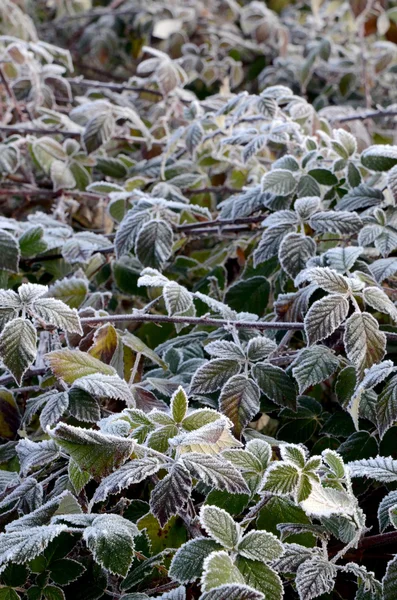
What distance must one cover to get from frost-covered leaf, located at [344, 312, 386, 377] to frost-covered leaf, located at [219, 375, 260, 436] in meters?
0.13

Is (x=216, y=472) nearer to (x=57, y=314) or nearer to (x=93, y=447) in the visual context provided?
(x=93, y=447)

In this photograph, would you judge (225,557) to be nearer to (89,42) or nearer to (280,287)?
(280,287)

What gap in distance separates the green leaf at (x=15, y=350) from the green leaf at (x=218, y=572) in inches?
13.3

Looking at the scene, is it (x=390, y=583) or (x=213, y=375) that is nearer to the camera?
(x=390, y=583)

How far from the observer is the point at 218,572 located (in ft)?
1.90

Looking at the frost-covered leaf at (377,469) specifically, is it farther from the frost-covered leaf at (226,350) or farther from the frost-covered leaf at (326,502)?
the frost-covered leaf at (226,350)

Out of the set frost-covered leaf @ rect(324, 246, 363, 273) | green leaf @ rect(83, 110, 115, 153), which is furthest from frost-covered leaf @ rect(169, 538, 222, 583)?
green leaf @ rect(83, 110, 115, 153)

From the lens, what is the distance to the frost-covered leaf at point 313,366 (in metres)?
0.85

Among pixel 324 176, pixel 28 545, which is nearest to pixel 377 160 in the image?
pixel 324 176

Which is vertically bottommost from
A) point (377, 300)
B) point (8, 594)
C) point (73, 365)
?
point (8, 594)

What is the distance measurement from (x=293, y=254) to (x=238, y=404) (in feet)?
0.92

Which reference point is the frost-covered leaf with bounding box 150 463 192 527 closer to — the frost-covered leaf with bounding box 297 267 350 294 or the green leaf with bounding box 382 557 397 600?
the green leaf with bounding box 382 557 397 600

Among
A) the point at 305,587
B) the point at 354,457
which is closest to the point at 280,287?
the point at 354,457

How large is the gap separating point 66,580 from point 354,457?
401mm
